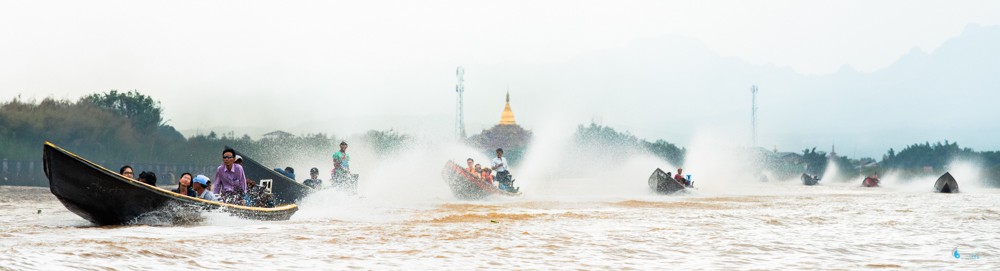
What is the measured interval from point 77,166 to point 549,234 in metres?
6.65

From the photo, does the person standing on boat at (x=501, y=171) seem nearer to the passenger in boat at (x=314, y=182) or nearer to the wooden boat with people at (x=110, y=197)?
the passenger in boat at (x=314, y=182)

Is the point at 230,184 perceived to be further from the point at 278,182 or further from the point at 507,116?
the point at 507,116

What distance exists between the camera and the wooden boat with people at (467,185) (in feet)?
92.5

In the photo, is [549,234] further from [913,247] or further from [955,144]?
[955,144]

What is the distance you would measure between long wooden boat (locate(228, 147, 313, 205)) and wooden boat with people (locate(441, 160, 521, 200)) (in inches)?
314

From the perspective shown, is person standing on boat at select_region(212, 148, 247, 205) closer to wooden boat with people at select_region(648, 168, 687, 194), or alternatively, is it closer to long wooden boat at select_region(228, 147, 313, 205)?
long wooden boat at select_region(228, 147, 313, 205)

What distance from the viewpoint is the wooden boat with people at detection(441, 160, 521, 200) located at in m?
28.2

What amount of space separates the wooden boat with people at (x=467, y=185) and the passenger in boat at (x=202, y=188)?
42.7 ft

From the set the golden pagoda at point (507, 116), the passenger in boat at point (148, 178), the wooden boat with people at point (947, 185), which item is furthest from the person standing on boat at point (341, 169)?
the golden pagoda at point (507, 116)

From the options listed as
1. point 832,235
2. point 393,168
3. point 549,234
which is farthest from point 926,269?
point 393,168

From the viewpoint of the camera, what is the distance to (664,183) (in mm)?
35375

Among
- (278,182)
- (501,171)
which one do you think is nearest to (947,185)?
(501,171)

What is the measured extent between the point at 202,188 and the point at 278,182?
485 cm

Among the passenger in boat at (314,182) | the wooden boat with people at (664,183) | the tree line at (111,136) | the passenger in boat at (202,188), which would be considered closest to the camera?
the passenger in boat at (202,188)
